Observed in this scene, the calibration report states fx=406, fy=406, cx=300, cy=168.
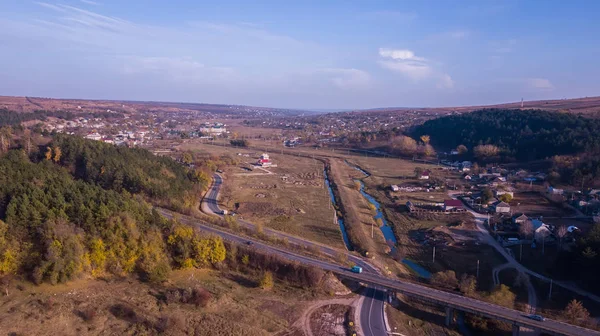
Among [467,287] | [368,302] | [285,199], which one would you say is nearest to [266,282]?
[368,302]

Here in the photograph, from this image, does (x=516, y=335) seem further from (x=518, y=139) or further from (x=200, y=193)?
(x=518, y=139)

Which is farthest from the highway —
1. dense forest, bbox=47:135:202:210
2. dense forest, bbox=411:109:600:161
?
dense forest, bbox=411:109:600:161

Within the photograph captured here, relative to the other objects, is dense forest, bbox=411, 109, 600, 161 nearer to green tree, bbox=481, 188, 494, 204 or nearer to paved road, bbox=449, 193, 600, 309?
green tree, bbox=481, 188, 494, 204

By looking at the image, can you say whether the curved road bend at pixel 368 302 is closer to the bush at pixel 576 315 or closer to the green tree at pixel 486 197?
the bush at pixel 576 315

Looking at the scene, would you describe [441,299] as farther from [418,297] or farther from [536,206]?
[536,206]

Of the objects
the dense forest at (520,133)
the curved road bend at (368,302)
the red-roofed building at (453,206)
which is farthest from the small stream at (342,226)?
the dense forest at (520,133)

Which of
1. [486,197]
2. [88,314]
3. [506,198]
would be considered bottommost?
[88,314]
